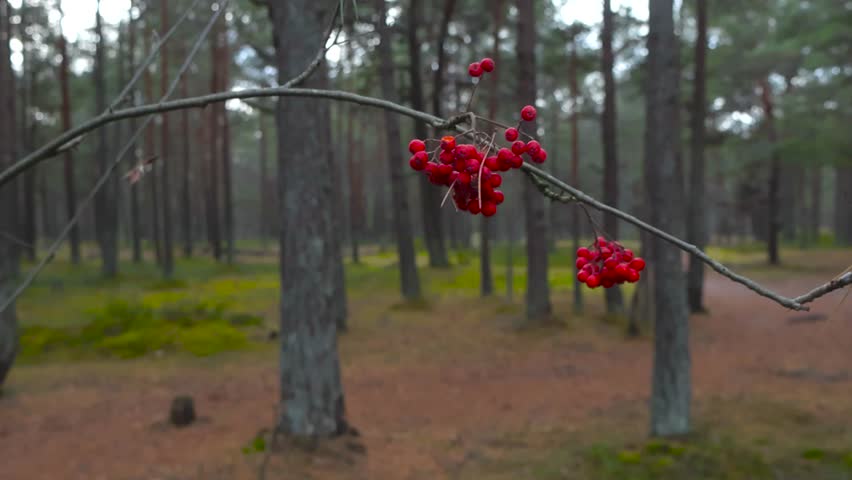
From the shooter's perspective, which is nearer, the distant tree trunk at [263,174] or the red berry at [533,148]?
the red berry at [533,148]

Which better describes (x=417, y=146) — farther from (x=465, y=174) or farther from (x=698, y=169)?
(x=698, y=169)

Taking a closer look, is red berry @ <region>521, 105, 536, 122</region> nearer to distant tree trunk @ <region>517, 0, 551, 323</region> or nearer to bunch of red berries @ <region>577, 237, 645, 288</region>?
bunch of red berries @ <region>577, 237, 645, 288</region>

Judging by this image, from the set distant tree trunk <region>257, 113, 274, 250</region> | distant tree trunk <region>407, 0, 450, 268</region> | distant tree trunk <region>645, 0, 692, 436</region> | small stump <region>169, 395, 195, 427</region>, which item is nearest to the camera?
distant tree trunk <region>645, 0, 692, 436</region>

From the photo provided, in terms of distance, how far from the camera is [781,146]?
2512 cm

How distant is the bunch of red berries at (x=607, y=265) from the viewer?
6.56 feet

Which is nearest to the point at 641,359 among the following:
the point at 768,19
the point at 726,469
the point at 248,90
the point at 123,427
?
the point at 726,469

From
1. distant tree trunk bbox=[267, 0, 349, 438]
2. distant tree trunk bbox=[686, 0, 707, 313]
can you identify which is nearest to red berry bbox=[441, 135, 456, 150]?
distant tree trunk bbox=[267, 0, 349, 438]

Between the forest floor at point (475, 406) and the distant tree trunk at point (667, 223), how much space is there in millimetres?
414

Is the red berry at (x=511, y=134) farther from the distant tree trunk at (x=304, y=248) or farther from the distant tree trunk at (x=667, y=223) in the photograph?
the distant tree trunk at (x=667, y=223)

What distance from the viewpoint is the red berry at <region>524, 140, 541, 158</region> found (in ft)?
5.31

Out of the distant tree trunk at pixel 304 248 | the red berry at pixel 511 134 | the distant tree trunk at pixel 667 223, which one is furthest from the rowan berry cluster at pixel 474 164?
the distant tree trunk at pixel 667 223

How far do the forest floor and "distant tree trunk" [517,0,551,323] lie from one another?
587mm

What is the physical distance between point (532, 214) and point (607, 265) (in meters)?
12.7

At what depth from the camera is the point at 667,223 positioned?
24.1ft
